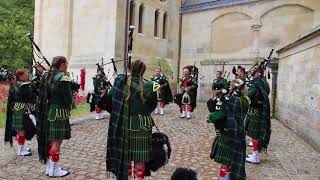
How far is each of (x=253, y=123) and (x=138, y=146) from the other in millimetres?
3123

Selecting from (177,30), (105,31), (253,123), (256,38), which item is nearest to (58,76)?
(253,123)

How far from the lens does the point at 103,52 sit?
18.4 m

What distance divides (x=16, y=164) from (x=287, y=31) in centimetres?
1458

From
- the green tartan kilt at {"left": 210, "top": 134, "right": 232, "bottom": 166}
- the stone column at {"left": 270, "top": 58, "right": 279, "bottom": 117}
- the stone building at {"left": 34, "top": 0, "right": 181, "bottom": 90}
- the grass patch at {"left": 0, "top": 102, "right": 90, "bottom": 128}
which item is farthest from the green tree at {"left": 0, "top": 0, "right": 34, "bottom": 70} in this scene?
the green tartan kilt at {"left": 210, "top": 134, "right": 232, "bottom": 166}

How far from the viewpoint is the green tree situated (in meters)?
26.0

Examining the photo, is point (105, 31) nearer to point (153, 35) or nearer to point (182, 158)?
point (153, 35)

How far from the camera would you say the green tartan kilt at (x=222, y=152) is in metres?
4.82

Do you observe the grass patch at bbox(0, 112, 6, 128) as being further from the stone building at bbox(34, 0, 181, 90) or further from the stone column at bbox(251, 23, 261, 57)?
the stone column at bbox(251, 23, 261, 57)

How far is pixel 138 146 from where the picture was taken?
4.44m

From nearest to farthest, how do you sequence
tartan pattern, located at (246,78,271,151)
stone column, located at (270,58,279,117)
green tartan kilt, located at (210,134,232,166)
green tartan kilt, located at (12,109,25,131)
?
1. green tartan kilt, located at (210,134,232,166)
2. green tartan kilt, located at (12,109,25,131)
3. tartan pattern, located at (246,78,271,151)
4. stone column, located at (270,58,279,117)

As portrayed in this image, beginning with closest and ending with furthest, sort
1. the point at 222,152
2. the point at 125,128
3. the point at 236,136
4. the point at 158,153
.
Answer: the point at 125,128
the point at 158,153
the point at 236,136
the point at 222,152

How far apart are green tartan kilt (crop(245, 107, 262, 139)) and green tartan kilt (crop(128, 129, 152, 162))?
9.72 ft

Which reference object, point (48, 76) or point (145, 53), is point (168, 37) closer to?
point (145, 53)

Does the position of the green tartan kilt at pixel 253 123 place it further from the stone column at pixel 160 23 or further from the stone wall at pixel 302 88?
the stone column at pixel 160 23
